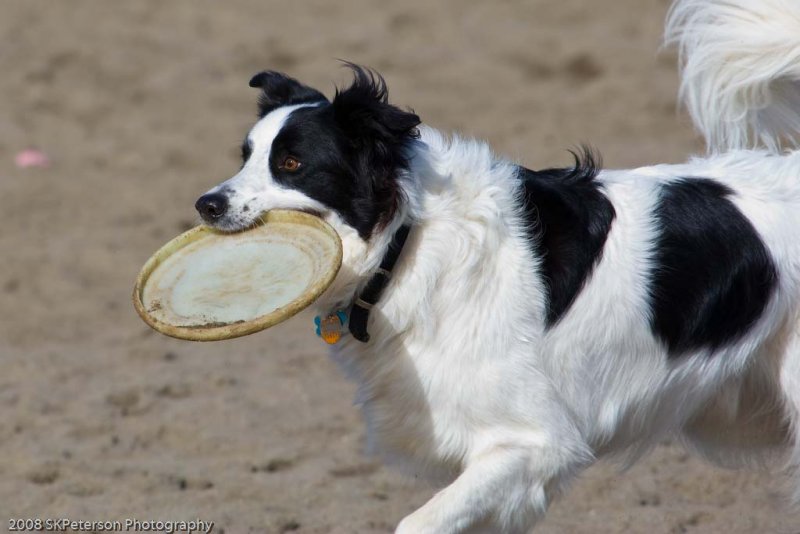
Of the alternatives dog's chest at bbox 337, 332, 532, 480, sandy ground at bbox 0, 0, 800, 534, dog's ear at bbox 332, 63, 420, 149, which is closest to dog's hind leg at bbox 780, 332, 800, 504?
sandy ground at bbox 0, 0, 800, 534

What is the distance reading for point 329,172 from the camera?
4051mm

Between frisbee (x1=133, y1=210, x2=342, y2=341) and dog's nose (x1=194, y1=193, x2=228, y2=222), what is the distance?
118mm

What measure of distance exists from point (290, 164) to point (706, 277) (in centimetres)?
142

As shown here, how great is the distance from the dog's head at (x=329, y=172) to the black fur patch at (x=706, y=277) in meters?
0.93

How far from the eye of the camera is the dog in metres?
4.05

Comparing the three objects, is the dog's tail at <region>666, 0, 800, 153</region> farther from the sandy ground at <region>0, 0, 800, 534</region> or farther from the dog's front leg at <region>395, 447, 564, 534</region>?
the dog's front leg at <region>395, 447, 564, 534</region>

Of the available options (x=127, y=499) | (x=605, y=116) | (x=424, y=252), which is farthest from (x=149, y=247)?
(x=424, y=252)

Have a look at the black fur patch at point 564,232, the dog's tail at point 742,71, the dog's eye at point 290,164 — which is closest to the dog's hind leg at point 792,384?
the black fur patch at point 564,232

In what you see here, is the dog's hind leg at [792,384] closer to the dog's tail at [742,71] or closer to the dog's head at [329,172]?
the dog's tail at [742,71]

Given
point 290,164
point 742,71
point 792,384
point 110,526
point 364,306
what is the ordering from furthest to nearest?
point 110,526 < point 742,71 < point 792,384 < point 364,306 < point 290,164

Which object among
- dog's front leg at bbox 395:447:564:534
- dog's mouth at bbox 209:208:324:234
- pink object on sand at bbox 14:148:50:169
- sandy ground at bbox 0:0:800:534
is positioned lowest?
pink object on sand at bbox 14:148:50:169

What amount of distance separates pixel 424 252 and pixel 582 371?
2.17 feet

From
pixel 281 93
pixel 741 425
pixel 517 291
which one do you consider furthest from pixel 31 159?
pixel 741 425

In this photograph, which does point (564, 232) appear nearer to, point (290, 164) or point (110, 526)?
point (290, 164)
